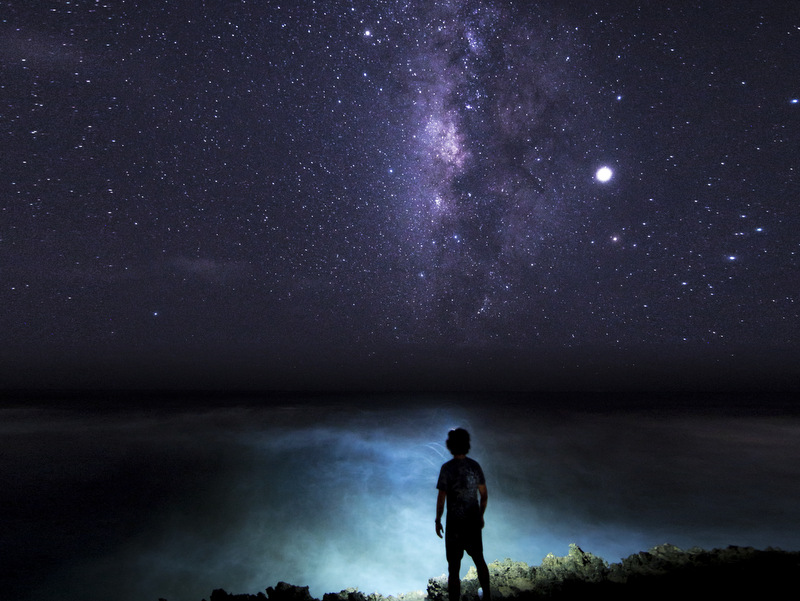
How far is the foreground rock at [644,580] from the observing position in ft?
14.2

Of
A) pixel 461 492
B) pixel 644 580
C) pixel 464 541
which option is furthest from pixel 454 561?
pixel 644 580

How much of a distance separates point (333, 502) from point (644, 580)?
39.9 ft

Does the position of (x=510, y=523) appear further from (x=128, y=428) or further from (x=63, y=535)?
(x=128, y=428)

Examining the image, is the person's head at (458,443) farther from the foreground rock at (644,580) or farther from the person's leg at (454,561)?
the foreground rock at (644,580)

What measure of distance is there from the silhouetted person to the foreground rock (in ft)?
2.63

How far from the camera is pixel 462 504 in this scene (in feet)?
12.7

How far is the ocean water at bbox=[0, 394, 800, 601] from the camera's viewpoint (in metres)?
9.93

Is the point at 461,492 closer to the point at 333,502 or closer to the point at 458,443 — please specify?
the point at 458,443

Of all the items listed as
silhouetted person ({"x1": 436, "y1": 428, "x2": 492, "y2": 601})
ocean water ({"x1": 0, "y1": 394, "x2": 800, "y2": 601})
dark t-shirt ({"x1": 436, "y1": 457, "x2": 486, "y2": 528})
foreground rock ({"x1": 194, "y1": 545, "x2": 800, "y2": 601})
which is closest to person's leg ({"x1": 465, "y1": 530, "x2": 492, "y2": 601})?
silhouetted person ({"x1": 436, "y1": 428, "x2": 492, "y2": 601})

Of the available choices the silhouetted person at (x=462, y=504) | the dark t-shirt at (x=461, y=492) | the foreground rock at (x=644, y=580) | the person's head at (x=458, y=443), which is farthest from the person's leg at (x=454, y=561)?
the person's head at (x=458, y=443)

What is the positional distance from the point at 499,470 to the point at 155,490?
50.3 ft

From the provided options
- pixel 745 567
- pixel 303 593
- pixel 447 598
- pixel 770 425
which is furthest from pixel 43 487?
pixel 770 425

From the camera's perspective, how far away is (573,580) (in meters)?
4.48

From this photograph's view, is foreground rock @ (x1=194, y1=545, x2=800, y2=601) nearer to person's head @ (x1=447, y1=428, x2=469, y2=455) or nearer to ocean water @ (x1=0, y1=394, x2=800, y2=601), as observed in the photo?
person's head @ (x1=447, y1=428, x2=469, y2=455)
